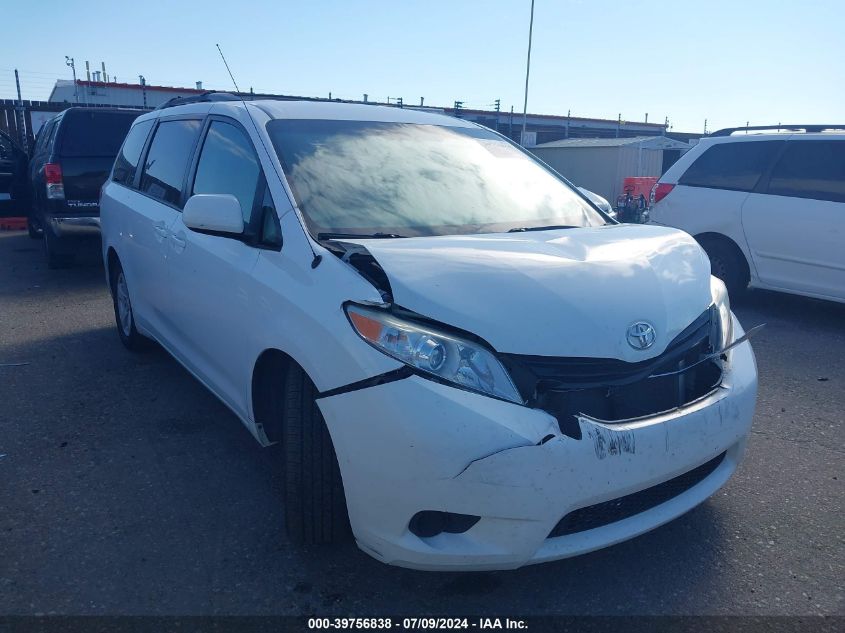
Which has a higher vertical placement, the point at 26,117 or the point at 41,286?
the point at 26,117

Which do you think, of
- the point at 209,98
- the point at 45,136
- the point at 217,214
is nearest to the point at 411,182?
the point at 217,214

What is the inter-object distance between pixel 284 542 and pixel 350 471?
29.3 inches

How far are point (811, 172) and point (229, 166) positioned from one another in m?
5.57

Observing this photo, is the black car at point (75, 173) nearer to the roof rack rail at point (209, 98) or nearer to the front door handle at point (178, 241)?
the roof rack rail at point (209, 98)

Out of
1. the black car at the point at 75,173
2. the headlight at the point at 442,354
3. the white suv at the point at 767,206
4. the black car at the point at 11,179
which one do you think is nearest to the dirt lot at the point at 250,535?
the headlight at the point at 442,354

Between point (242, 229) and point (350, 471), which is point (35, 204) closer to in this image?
point (242, 229)

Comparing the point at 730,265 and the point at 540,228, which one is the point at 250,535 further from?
the point at 730,265

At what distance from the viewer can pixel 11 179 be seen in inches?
417

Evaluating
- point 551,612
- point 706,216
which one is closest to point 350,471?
point 551,612

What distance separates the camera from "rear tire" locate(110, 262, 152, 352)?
5.27m

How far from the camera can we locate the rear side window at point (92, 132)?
854cm

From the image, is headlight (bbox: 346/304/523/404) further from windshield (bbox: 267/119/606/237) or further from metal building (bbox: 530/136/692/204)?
metal building (bbox: 530/136/692/204)

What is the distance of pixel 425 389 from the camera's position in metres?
2.21

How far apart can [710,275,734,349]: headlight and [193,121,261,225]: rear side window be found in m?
1.99
